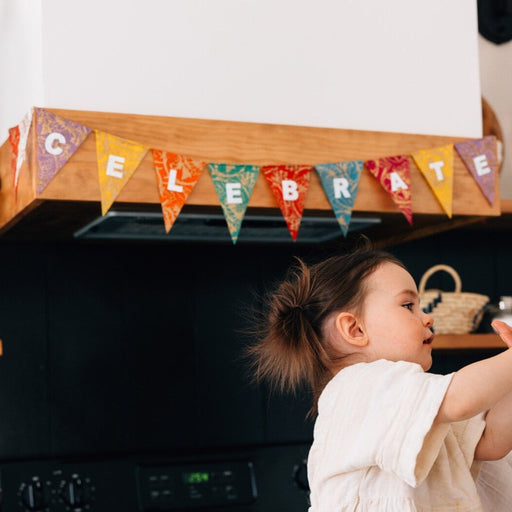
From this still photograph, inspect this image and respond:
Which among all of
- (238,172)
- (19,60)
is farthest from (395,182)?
(19,60)

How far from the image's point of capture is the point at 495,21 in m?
2.83

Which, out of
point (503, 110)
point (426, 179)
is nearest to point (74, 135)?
point (426, 179)

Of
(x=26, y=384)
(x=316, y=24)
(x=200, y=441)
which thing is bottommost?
(x=200, y=441)

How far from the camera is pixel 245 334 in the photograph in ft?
7.91

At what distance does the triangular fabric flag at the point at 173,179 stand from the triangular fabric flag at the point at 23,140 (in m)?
0.22

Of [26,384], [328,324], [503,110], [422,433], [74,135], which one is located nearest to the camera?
[422,433]

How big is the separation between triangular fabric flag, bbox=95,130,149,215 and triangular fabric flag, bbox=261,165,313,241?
258 mm

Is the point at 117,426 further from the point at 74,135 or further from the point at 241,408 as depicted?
the point at 74,135

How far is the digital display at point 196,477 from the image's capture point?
2240mm

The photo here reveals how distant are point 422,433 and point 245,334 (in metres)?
1.22

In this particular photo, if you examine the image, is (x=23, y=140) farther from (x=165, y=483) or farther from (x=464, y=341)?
(x=464, y=341)

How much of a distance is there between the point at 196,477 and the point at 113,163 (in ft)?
2.98

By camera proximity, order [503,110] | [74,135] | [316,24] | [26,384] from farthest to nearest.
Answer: [503,110], [26,384], [316,24], [74,135]

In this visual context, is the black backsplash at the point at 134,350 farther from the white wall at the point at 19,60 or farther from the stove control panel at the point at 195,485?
the white wall at the point at 19,60
